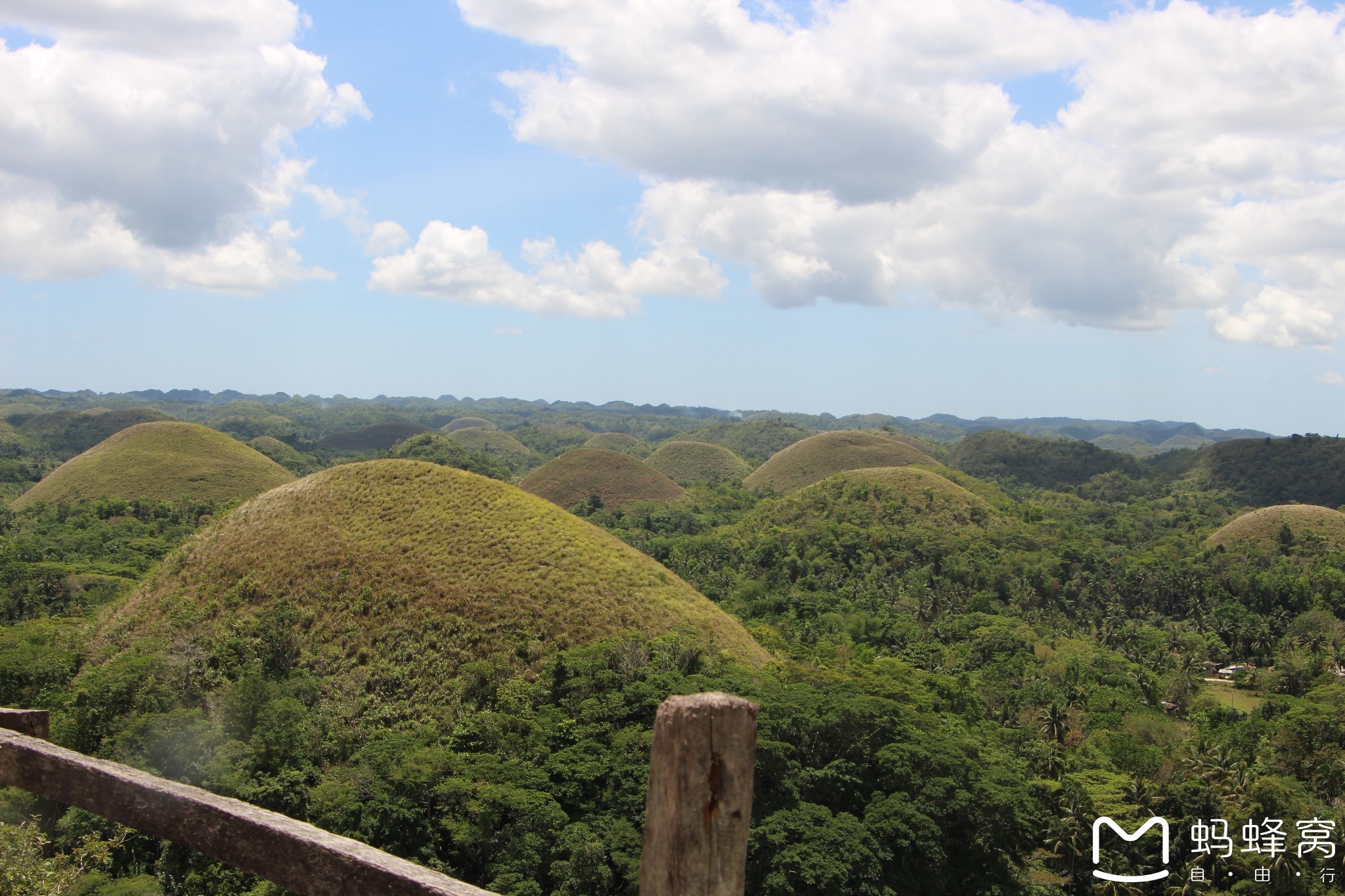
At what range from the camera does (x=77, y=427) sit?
143 meters

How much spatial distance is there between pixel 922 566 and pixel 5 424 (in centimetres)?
15258

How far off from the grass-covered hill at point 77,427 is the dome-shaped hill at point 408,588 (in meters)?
122

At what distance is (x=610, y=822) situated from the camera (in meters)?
18.8

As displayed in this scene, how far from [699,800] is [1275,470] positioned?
139 metres

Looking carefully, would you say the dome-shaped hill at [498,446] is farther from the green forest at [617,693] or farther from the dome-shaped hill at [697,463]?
the green forest at [617,693]

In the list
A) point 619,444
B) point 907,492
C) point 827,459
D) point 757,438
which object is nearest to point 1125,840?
point 907,492

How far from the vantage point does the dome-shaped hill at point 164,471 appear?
71938 millimetres

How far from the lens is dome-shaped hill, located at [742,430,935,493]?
10738 cm

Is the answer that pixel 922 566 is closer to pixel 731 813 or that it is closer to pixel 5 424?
pixel 731 813

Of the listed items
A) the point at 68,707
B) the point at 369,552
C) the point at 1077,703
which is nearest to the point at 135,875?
the point at 68,707

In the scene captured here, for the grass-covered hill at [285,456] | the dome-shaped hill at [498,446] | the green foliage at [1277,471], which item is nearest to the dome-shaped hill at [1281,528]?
the green foliage at [1277,471]

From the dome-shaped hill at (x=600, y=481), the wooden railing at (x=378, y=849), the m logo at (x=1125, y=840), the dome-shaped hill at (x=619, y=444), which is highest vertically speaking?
the wooden railing at (x=378, y=849)

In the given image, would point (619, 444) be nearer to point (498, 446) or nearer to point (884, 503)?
point (498, 446)

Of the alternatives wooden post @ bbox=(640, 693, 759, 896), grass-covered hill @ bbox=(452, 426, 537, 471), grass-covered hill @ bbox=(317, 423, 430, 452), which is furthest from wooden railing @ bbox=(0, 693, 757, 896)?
grass-covered hill @ bbox=(317, 423, 430, 452)
